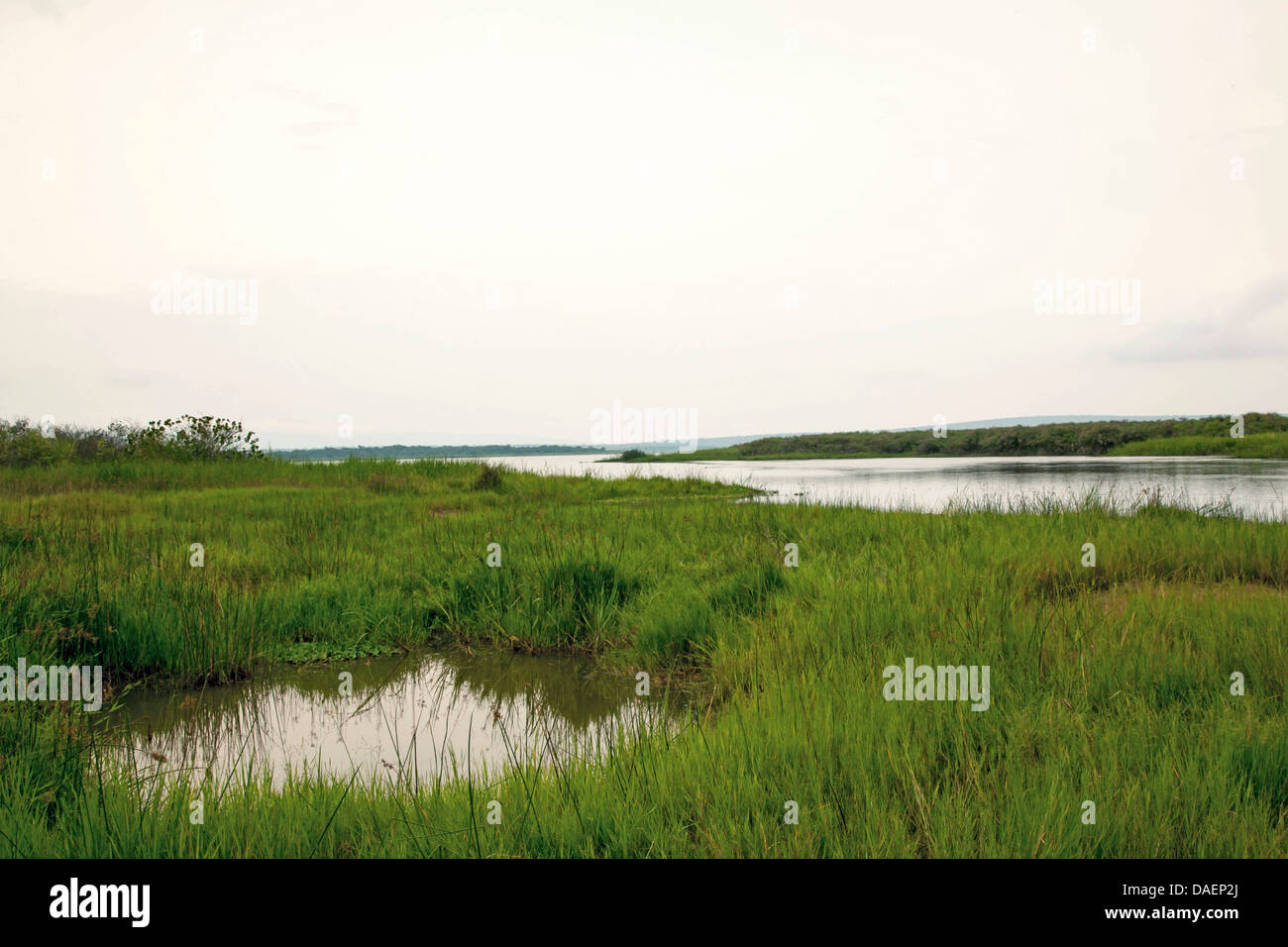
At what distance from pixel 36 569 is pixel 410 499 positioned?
8301 mm

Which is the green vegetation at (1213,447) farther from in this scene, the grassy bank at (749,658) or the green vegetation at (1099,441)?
the grassy bank at (749,658)

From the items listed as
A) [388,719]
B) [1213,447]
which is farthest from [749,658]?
[1213,447]

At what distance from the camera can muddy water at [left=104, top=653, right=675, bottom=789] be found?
11.5ft

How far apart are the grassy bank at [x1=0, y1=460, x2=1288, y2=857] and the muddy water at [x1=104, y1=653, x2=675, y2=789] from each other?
0.31m

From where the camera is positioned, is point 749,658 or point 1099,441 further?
point 1099,441

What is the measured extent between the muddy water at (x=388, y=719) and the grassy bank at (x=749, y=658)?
1.03 ft

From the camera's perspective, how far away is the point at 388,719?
4.32 meters

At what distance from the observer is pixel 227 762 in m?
3.58

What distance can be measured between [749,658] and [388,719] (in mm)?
2447

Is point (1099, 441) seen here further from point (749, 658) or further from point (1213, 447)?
point (749, 658)

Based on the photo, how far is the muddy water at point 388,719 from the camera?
3492 millimetres
